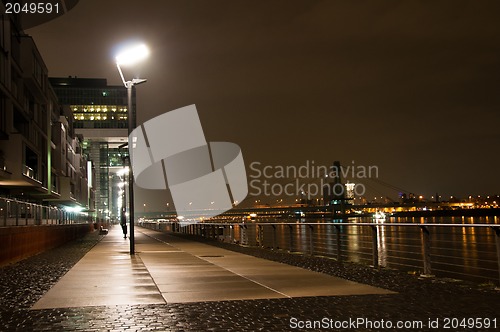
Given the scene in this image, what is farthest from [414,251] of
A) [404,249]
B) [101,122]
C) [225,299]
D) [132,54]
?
[101,122]

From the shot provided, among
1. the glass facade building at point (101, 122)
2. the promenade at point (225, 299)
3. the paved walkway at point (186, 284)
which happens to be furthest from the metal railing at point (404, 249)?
the glass facade building at point (101, 122)

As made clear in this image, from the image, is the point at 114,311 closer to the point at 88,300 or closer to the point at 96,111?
the point at 88,300

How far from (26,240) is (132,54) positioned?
800 cm

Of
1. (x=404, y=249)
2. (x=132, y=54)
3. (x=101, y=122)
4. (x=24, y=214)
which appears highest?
(x=101, y=122)

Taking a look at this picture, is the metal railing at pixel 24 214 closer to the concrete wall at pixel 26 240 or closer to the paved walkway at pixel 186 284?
the concrete wall at pixel 26 240

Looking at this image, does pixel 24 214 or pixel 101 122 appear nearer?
pixel 24 214

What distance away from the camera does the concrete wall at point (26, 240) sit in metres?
19.7

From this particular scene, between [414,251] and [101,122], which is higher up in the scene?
[101,122]

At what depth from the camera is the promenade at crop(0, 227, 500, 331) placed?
28.6 feet

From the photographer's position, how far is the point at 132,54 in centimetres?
2223

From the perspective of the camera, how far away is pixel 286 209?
121 m

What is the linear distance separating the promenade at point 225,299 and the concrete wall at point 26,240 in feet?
10.4

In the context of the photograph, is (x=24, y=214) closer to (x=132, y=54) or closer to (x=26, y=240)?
(x=26, y=240)

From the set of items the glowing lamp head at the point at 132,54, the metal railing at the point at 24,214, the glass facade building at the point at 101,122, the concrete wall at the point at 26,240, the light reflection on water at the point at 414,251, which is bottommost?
the light reflection on water at the point at 414,251
